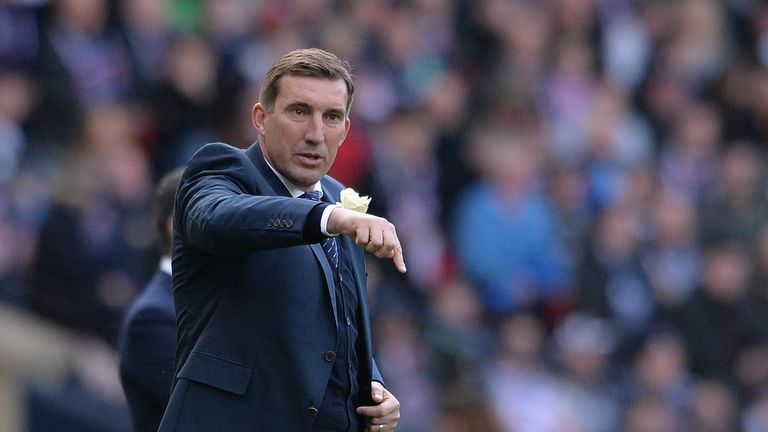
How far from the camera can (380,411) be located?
4652 mm

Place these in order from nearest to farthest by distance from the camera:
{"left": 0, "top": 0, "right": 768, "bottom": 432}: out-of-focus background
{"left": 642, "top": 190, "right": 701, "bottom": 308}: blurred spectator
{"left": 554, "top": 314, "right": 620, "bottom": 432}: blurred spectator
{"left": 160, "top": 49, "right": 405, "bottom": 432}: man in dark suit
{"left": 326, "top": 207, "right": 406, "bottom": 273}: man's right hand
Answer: {"left": 326, "top": 207, "right": 406, "bottom": 273}: man's right hand, {"left": 160, "top": 49, "right": 405, "bottom": 432}: man in dark suit, {"left": 0, "top": 0, "right": 768, "bottom": 432}: out-of-focus background, {"left": 554, "top": 314, "right": 620, "bottom": 432}: blurred spectator, {"left": 642, "top": 190, "right": 701, "bottom": 308}: blurred spectator

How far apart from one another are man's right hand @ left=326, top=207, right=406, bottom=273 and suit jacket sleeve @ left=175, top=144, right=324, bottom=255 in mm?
92

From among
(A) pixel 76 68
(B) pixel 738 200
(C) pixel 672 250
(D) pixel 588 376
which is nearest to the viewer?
(A) pixel 76 68

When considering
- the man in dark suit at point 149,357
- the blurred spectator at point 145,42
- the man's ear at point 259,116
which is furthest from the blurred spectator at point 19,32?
the man's ear at point 259,116

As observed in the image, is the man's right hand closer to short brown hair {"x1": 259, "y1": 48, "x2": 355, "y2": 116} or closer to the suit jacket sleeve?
the suit jacket sleeve

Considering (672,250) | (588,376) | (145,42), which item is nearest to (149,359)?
(145,42)

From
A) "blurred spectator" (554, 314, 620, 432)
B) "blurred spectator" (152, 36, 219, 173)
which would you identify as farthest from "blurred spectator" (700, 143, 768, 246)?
"blurred spectator" (152, 36, 219, 173)

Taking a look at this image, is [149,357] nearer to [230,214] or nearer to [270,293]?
[270,293]

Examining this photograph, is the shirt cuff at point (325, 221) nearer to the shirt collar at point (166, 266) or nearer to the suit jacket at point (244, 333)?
the suit jacket at point (244, 333)

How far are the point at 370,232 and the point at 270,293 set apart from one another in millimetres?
612

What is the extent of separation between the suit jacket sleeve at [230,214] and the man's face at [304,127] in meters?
0.20

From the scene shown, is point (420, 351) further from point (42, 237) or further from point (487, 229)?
point (42, 237)

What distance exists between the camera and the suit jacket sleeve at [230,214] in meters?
4.00

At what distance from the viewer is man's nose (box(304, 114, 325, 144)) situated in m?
4.42
